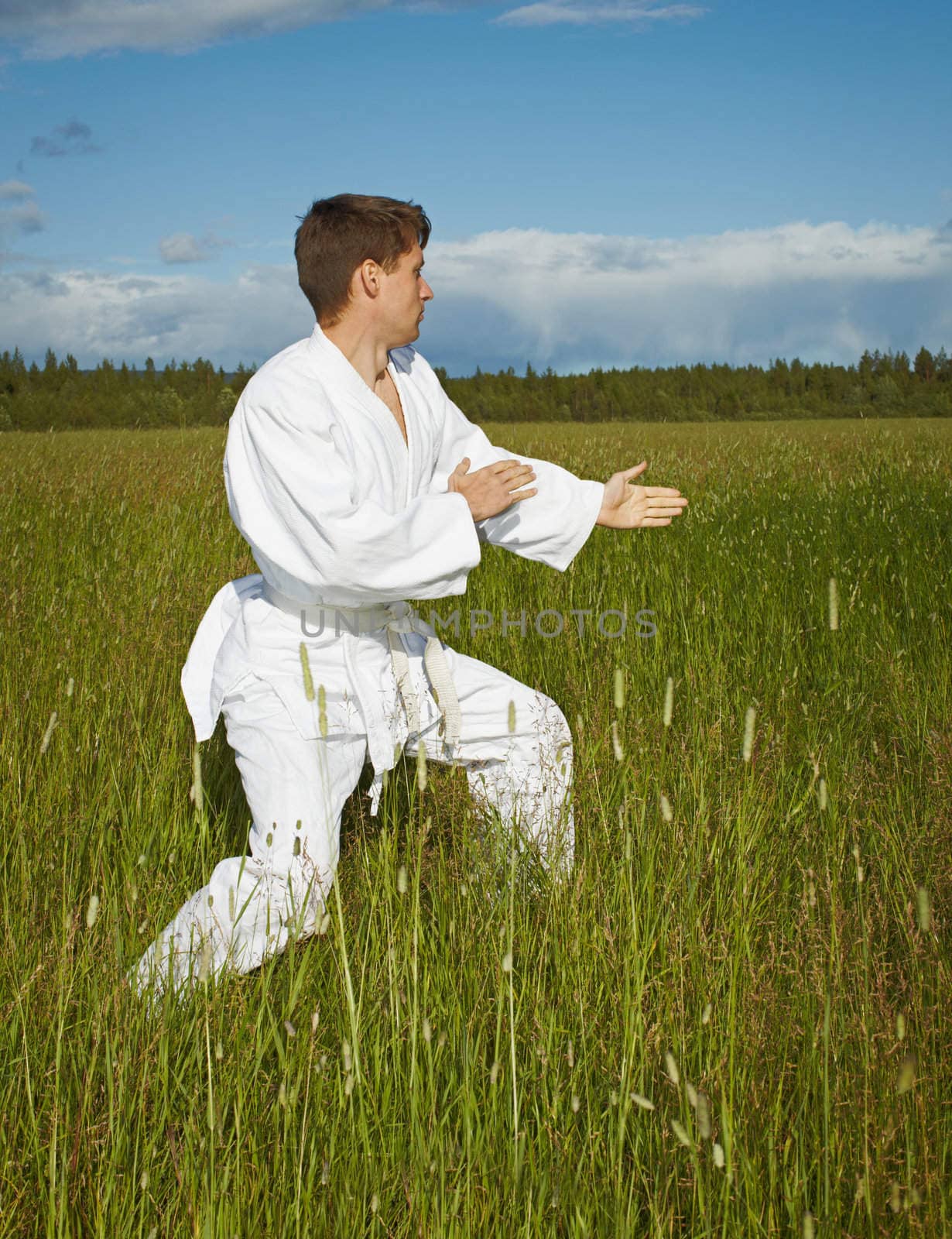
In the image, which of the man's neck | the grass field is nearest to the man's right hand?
the man's neck

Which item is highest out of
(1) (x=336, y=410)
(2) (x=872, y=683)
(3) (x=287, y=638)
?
(1) (x=336, y=410)

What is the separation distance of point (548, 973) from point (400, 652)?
3.24 ft

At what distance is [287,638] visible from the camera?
257 centimetres

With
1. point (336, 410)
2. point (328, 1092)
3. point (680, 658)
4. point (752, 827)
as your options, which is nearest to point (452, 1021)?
point (328, 1092)

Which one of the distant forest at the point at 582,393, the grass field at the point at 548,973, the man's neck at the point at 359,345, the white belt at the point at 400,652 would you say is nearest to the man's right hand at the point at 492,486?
the white belt at the point at 400,652

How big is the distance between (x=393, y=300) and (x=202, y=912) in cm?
165

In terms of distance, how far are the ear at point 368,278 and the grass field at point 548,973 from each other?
4.24ft

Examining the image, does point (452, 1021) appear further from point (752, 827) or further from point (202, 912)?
point (752, 827)

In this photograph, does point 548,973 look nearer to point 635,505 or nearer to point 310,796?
point 310,796

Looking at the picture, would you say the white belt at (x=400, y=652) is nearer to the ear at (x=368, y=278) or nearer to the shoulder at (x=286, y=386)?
the shoulder at (x=286, y=386)

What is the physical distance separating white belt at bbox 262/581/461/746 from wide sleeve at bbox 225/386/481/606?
0.08 m

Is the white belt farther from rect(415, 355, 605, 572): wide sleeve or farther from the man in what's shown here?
rect(415, 355, 605, 572): wide sleeve

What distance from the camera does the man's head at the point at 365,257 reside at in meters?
2.59

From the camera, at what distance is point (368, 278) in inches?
103
